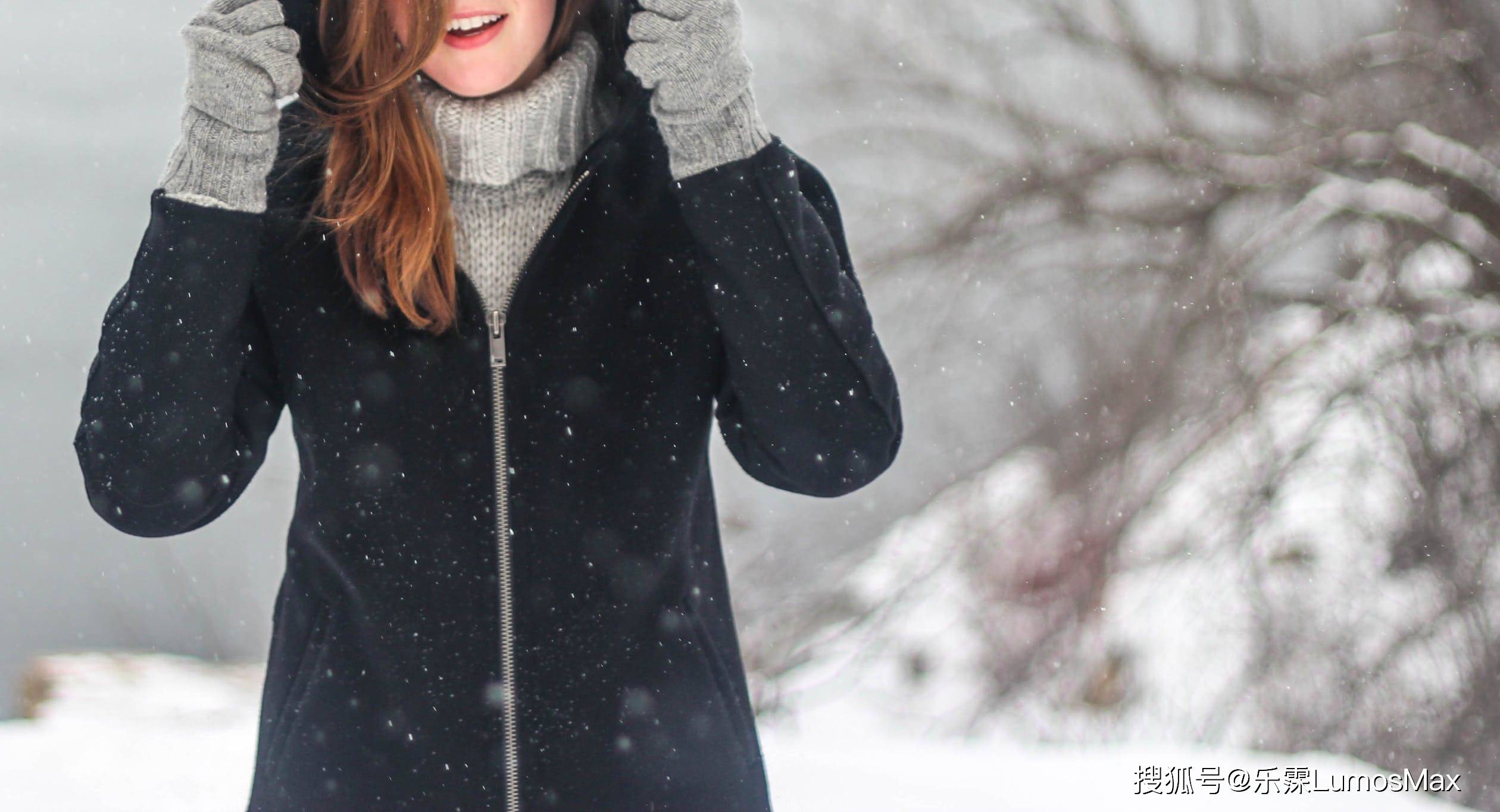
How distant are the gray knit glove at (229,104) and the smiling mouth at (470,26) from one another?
0.42 ft

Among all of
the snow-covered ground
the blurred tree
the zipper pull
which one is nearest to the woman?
the zipper pull

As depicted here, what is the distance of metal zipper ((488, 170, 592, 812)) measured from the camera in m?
0.85

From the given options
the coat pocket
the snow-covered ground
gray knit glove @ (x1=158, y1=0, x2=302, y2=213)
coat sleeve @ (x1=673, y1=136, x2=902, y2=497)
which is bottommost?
the snow-covered ground

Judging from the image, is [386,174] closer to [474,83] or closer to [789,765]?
[474,83]

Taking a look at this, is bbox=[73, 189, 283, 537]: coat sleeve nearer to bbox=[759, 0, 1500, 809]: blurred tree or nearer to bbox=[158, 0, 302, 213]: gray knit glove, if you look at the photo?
bbox=[158, 0, 302, 213]: gray knit glove

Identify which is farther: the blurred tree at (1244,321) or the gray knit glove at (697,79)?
the blurred tree at (1244,321)

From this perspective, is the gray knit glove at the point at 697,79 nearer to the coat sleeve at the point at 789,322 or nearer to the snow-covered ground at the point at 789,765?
the coat sleeve at the point at 789,322

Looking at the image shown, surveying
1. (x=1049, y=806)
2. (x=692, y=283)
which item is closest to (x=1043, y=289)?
(x=1049, y=806)

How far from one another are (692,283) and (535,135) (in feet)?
0.55

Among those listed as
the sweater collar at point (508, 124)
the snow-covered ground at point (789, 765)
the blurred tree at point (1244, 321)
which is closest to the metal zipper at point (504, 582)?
the sweater collar at point (508, 124)

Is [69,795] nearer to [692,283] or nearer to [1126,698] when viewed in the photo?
[692,283]

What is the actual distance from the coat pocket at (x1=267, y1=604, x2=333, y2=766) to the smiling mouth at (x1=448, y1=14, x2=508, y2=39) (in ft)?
1.46

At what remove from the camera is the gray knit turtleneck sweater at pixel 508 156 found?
0.92 m

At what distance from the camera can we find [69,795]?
2094mm
